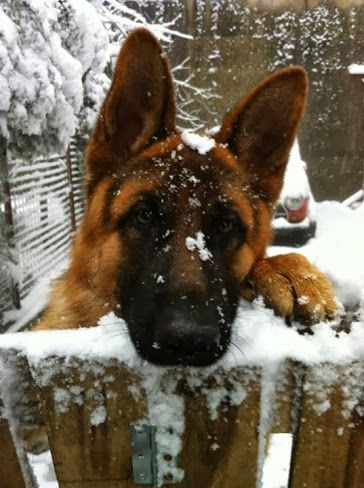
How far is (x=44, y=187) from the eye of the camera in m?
7.29

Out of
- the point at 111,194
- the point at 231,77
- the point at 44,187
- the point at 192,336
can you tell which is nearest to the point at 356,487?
the point at 192,336

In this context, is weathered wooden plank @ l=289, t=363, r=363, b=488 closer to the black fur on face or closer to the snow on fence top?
the snow on fence top

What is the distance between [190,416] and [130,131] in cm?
174

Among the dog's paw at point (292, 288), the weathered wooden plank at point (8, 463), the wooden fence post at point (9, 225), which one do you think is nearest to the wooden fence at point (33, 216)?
the wooden fence post at point (9, 225)

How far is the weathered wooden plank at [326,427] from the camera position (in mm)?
1259

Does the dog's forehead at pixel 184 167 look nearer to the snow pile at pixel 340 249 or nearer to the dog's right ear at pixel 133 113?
the dog's right ear at pixel 133 113

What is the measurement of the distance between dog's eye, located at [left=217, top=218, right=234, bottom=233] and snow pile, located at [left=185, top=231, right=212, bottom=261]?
220mm

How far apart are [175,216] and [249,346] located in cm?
98

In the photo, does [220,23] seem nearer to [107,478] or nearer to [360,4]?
[360,4]

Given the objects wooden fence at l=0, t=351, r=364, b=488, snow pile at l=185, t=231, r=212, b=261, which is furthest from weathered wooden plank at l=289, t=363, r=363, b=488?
snow pile at l=185, t=231, r=212, b=261

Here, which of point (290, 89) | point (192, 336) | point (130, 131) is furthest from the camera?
point (130, 131)

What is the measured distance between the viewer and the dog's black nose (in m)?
1.48

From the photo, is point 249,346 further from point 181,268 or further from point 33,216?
point 33,216

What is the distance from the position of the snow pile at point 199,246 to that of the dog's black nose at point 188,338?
49 centimetres
